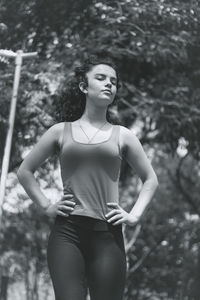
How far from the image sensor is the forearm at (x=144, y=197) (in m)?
2.84

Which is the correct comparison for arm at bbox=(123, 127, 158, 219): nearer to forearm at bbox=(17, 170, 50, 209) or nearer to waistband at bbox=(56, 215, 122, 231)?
waistband at bbox=(56, 215, 122, 231)

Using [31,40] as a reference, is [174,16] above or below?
above

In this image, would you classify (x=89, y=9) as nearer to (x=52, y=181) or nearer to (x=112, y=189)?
(x=52, y=181)

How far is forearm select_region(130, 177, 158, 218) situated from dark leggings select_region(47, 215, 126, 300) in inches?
7.9

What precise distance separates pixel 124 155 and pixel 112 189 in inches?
9.2

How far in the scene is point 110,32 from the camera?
8.13m

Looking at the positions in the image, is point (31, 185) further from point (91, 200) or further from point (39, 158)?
point (91, 200)

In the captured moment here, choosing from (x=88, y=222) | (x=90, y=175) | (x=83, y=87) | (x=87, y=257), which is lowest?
(x=87, y=257)

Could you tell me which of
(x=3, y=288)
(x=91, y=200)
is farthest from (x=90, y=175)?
(x=3, y=288)

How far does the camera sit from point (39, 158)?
288 centimetres

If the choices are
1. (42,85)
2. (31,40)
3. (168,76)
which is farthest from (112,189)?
(168,76)

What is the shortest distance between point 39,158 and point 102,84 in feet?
1.55

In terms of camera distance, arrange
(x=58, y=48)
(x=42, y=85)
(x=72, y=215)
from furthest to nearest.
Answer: (x=58, y=48)
(x=42, y=85)
(x=72, y=215)

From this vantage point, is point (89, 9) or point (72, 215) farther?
point (89, 9)
